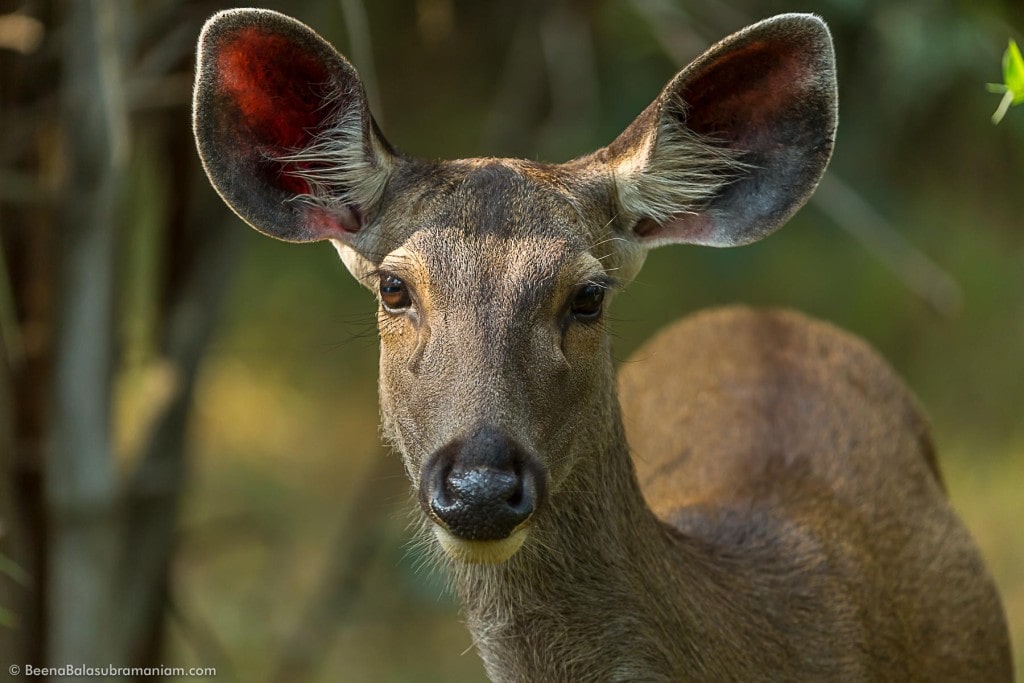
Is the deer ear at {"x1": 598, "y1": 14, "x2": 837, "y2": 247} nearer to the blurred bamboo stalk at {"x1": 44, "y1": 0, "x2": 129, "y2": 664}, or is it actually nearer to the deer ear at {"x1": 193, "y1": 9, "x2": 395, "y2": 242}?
the deer ear at {"x1": 193, "y1": 9, "x2": 395, "y2": 242}

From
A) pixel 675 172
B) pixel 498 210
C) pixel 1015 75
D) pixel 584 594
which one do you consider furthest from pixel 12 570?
pixel 1015 75

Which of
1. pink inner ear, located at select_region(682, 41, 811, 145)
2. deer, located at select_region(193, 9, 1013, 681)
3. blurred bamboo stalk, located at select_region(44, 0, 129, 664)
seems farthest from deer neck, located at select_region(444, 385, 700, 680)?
blurred bamboo stalk, located at select_region(44, 0, 129, 664)

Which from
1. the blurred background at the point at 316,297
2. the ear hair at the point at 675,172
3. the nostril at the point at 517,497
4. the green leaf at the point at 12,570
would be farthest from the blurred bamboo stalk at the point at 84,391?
the nostril at the point at 517,497

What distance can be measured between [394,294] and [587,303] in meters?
0.55

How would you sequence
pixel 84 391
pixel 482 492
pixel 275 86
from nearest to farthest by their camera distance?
pixel 482 492, pixel 275 86, pixel 84 391

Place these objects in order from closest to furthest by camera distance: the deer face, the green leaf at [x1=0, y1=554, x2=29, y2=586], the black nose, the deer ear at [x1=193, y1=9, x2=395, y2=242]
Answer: the black nose
the deer face
the deer ear at [x1=193, y1=9, x2=395, y2=242]
the green leaf at [x1=0, y1=554, x2=29, y2=586]

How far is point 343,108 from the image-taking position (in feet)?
14.5

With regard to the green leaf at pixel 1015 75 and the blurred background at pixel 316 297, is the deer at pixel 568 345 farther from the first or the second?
the green leaf at pixel 1015 75

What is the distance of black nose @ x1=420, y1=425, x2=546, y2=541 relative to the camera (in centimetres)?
356

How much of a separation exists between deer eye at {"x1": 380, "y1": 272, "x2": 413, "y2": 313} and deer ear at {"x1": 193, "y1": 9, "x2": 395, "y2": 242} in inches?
Answer: 15.5

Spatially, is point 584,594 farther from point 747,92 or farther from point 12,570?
point 12,570

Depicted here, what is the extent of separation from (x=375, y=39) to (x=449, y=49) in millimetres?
640

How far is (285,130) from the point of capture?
14.9 feet

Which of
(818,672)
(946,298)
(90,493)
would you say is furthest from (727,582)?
(946,298)
